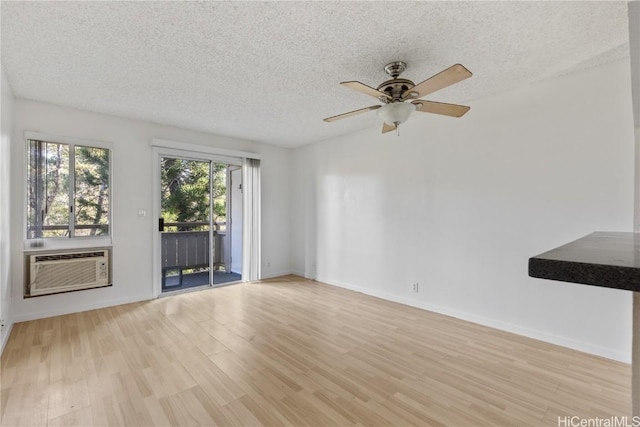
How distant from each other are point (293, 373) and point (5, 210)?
3344mm

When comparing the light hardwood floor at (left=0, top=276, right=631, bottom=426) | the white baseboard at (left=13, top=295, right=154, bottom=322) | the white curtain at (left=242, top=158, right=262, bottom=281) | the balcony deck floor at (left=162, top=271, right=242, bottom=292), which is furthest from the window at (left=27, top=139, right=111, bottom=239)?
the white curtain at (left=242, top=158, right=262, bottom=281)

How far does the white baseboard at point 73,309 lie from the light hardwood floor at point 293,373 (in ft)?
0.40

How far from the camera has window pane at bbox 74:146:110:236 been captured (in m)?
3.77

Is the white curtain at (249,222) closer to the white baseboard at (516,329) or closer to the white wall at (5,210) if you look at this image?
the white baseboard at (516,329)

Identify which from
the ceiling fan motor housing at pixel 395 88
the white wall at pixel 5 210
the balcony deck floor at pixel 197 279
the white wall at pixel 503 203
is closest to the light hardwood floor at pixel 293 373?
the white wall at pixel 5 210

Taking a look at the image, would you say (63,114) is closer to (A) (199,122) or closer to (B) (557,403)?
(A) (199,122)

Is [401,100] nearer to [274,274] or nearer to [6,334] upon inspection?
[274,274]

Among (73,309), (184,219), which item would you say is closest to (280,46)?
(184,219)

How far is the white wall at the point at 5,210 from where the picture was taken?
2.72m

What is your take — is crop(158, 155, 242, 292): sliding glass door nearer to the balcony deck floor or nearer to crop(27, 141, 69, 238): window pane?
the balcony deck floor

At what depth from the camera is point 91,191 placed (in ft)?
12.6

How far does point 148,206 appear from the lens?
14.1ft

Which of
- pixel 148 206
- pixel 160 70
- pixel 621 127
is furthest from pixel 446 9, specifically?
pixel 148 206

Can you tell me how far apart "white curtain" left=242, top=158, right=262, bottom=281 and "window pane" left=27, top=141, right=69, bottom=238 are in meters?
2.48
